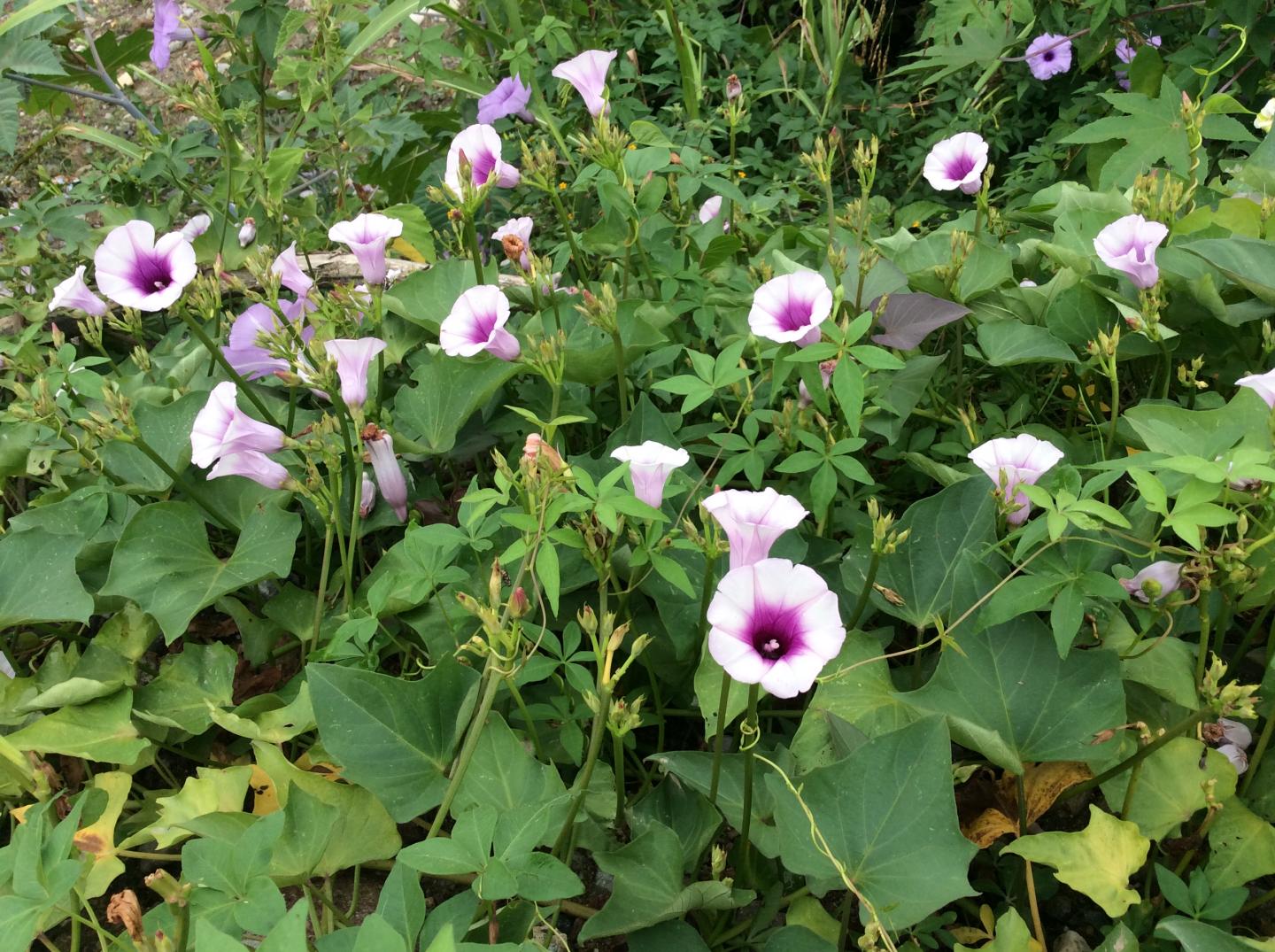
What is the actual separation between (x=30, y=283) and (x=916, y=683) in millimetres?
2710

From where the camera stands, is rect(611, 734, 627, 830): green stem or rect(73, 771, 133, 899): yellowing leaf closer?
rect(611, 734, 627, 830): green stem

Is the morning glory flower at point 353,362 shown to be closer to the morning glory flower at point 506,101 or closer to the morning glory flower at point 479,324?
the morning glory flower at point 479,324

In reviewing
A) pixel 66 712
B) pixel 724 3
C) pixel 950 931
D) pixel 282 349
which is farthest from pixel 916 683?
pixel 724 3

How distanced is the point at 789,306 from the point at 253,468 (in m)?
0.95

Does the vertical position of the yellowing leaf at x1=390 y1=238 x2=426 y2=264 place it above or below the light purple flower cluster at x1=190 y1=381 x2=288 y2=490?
below

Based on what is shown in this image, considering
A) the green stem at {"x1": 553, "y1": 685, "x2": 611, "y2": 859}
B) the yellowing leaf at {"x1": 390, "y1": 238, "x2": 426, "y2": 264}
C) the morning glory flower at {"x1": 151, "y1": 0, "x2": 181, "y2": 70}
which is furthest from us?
the morning glory flower at {"x1": 151, "y1": 0, "x2": 181, "y2": 70}

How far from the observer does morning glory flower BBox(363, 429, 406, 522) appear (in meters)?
1.69

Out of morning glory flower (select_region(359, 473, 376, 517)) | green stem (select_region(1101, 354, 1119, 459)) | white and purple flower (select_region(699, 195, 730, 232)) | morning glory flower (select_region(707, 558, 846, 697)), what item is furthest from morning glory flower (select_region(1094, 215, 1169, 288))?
morning glory flower (select_region(359, 473, 376, 517))

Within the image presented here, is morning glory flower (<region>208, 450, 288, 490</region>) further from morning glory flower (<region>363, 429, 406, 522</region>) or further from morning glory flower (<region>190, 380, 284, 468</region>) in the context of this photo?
morning glory flower (<region>363, 429, 406, 522</region>)

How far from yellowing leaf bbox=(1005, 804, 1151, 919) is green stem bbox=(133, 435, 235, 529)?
4.81 ft

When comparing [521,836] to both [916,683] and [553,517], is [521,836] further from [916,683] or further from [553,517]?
[916,683]

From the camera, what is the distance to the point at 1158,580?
134cm

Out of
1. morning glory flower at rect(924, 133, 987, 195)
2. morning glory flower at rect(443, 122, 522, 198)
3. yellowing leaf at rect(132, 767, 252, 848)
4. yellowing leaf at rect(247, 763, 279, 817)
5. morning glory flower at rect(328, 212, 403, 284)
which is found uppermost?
morning glory flower at rect(443, 122, 522, 198)

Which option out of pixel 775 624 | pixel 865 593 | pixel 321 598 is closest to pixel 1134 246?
pixel 865 593
